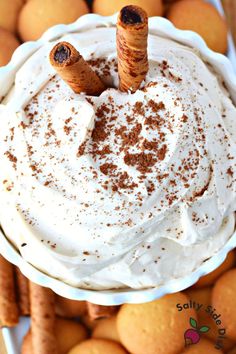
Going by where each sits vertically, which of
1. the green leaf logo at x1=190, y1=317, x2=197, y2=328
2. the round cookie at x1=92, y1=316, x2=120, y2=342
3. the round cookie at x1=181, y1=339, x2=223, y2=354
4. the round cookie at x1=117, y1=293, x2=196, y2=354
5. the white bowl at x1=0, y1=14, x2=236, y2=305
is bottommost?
the round cookie at x1=181, y1=339, x2=223, y2=354

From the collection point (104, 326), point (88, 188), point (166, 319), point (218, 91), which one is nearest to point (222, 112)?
point (218, 91)

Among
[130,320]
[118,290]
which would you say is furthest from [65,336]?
[118,290]

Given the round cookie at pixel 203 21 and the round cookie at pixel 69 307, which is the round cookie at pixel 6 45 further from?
the round cookie at pixel 69 307

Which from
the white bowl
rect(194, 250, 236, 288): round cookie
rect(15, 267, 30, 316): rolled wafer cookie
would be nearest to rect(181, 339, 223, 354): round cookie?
rect(194, 250, 236, 288): round cookie

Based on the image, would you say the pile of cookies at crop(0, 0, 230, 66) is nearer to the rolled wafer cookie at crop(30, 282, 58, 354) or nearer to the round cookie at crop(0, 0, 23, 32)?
the round cookie at crop(0, 0, 23, 32)

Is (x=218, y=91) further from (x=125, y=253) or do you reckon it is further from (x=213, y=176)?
(x=125, y=253)

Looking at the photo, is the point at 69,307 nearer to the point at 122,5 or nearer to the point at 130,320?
the point at 130,320
